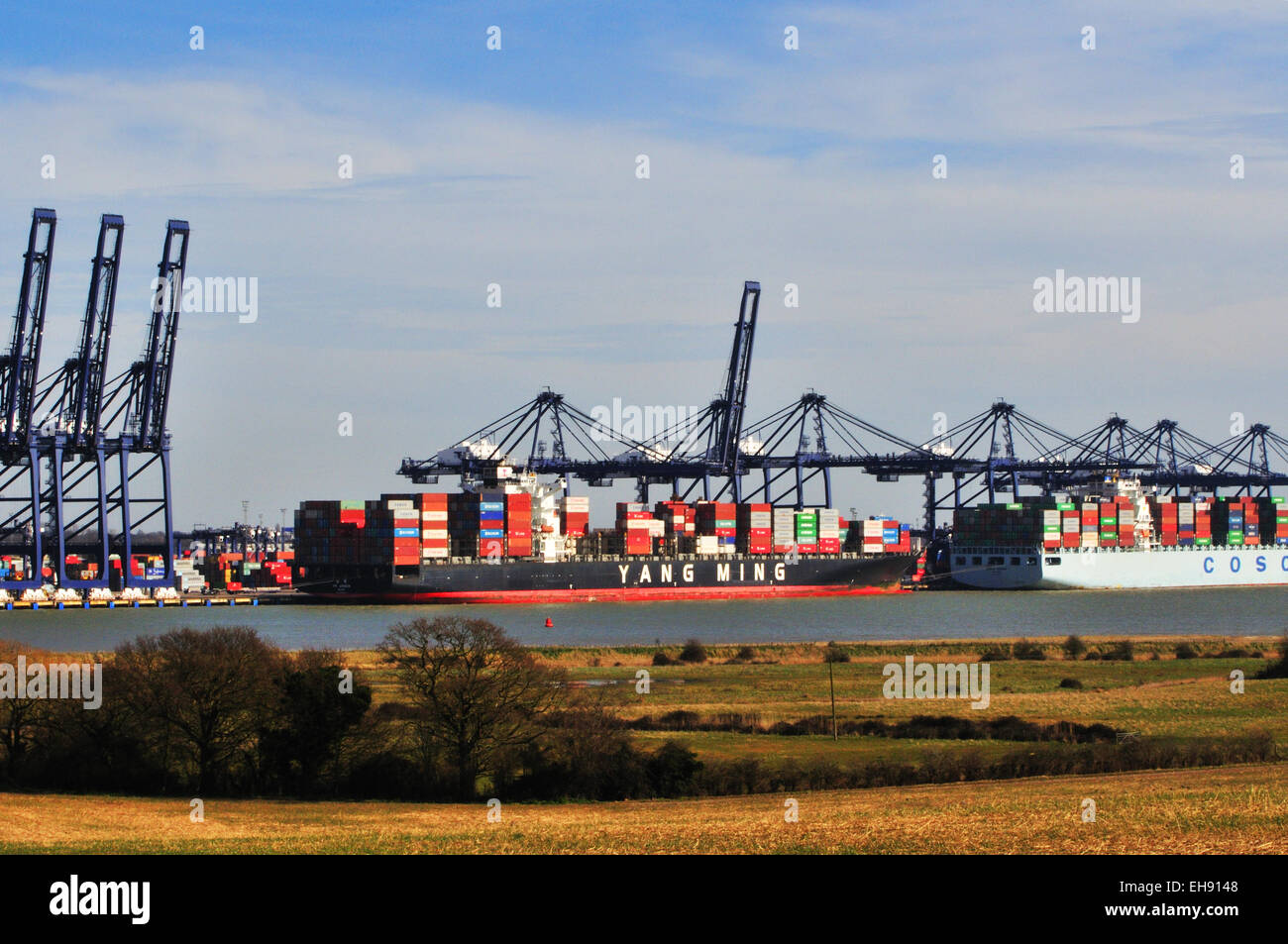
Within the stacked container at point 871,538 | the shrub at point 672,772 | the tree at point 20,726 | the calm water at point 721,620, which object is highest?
the stacked container at point 871,538

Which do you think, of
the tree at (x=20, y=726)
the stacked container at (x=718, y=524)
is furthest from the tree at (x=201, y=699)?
the stacked container at (x=718, y=524)

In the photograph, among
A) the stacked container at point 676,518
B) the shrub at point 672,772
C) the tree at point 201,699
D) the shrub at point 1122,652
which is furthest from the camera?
the stacked container at point 676,518

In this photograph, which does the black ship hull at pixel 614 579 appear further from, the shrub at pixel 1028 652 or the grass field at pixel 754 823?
the grass field at pixel 754 823

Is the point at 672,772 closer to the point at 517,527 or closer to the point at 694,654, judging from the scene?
the point at 694,654

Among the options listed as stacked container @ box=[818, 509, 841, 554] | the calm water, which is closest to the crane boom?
the calm water
